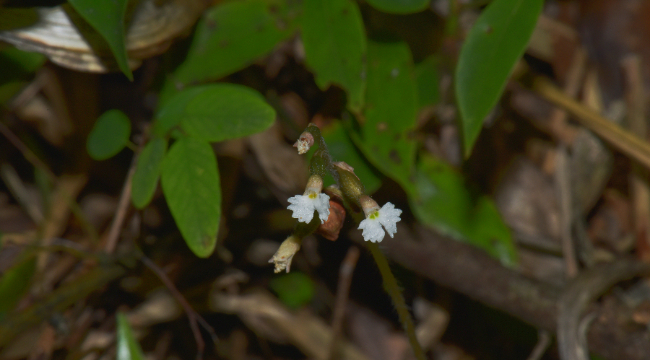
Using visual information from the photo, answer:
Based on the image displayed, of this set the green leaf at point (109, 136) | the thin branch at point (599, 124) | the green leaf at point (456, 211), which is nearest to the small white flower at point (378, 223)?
the green leaf at point (456, 211)

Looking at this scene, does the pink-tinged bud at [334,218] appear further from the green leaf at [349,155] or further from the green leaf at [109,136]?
the green leaf at [109,136]

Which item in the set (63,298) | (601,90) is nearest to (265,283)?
(63,298)

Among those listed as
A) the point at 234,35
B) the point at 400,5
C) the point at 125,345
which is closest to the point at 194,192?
the point at 125,345

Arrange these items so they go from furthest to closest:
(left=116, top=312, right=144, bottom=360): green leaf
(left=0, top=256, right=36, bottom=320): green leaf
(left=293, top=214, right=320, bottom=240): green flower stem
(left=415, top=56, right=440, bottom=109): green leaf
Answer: (left=415, top=56, right=440, bottom=109): green leaf < (left=0, top=256, right=36, bottom=320): green leaf < (left=116, top=312, right=144, bottom=360): green leaf < (left=293, top=214, right=320, bottom=240): green flower stem

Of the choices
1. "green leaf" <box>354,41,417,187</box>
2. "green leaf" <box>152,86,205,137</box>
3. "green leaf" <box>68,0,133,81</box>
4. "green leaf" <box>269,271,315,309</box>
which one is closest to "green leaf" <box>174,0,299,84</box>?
"green leaf" <box>152,86,205,137</box>

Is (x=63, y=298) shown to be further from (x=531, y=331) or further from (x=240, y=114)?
(x=531, y=331)

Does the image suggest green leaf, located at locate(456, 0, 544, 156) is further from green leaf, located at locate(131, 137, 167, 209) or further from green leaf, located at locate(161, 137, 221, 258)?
green leaf, located at locate(131, 137, 167, 209)

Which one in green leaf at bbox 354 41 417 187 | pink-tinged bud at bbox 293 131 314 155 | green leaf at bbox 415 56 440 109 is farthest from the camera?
green leaf at bbox 415 56 440 109
